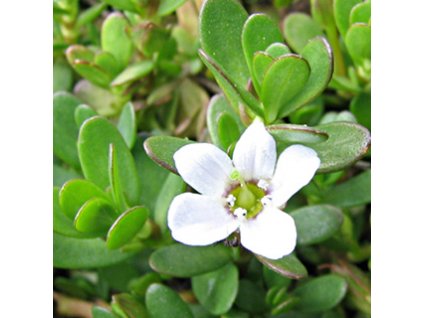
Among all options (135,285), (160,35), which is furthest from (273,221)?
(160,35)

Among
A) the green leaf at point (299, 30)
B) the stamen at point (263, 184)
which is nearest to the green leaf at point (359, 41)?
the green leaf at point (299, 30)

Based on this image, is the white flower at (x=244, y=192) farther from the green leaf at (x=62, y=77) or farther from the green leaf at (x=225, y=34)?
the green leaf at (x=62, y=77)

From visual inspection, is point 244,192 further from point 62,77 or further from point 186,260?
point 62,77

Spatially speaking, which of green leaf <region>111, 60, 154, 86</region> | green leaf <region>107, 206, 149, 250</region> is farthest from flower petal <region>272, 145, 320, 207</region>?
green leaf <region>111, 60, 154, 86</region>

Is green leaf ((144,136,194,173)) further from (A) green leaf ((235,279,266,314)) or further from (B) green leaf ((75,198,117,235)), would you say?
(A) green leaf ((235,279,266,314))

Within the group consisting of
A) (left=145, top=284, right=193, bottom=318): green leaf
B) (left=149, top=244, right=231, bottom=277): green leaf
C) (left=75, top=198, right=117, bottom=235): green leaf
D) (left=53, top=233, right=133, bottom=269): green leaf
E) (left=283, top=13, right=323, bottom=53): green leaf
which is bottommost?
(left=145, top=284, right=193, bottom=318): green leaf

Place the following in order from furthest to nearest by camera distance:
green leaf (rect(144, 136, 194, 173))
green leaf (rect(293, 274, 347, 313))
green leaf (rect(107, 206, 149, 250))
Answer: green leaf (rect(293, 274, 347, 313))
green leaf (rect(107, 206, 149, 250))
green leaf (rect(144, 136, 194, 173))

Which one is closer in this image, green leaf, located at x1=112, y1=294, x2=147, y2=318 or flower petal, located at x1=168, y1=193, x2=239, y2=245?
flower petal, located at x1=168, y1=193, x2=239, y2=245
